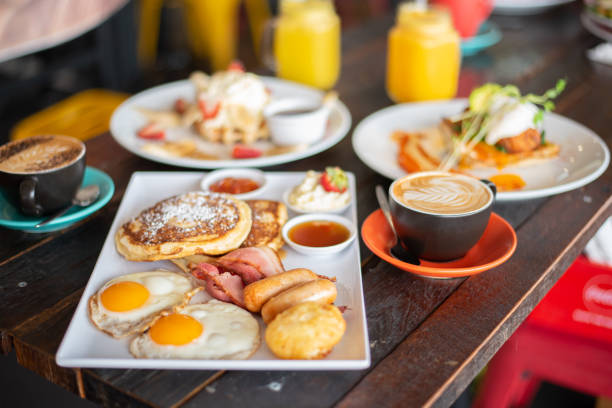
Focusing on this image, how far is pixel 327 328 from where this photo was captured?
3.33ft

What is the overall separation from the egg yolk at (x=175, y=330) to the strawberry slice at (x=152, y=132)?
1.02m

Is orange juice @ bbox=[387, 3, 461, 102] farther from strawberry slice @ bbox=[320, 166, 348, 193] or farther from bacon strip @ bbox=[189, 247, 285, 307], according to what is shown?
bacon strip @ bbox=[189, 247, 285, 307]

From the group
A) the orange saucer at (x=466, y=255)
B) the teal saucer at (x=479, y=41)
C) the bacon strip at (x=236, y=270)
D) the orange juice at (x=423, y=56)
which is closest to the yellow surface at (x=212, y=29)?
the teal saucer at (x=479, y=41)

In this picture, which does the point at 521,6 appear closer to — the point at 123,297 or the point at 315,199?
the point at 315,199

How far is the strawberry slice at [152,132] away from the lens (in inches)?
76.4

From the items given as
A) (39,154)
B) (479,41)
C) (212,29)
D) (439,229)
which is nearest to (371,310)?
(439,229)

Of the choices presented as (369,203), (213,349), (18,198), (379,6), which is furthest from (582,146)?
(379,6)

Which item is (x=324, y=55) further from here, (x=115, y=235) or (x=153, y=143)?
(x=115, y=235)

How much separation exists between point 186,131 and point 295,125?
0.44m

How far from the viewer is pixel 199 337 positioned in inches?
41.0

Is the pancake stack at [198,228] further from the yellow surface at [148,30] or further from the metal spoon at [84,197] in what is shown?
the yellow surface at [148,30]

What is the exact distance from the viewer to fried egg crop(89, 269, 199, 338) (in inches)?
42.7

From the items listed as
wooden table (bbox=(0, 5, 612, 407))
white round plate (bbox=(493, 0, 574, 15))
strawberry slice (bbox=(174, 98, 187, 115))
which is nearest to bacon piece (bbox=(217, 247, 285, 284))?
wooden table (bbox=(0, 5, 612, 407))

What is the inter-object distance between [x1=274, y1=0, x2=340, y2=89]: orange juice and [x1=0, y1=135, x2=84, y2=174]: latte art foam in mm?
1138
